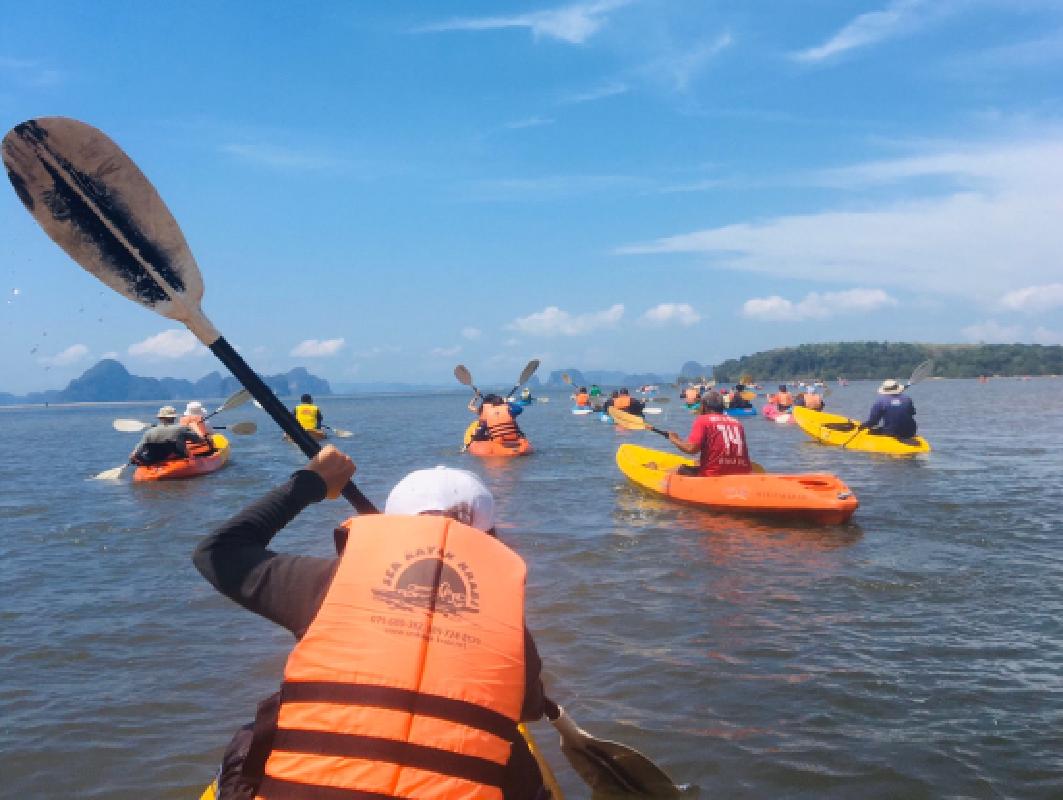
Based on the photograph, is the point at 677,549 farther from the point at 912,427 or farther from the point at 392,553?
the point at 912,427

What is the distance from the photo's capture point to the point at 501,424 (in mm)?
21250

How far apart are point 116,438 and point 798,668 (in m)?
40.6

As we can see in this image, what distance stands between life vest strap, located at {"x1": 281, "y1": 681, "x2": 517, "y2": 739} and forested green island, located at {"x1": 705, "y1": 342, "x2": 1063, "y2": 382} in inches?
5139

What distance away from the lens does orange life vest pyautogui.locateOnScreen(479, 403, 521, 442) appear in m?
21.2

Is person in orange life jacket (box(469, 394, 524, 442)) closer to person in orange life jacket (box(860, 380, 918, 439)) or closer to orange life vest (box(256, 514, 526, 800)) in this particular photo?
person in orange life jacket (box(860, 380, 918, 439))

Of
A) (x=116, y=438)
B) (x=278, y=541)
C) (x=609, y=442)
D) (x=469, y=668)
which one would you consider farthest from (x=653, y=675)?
(x=116, y=438)

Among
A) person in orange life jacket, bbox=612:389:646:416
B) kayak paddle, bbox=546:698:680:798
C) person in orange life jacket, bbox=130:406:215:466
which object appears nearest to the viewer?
kayak paddle, bbox=546:698:680:798

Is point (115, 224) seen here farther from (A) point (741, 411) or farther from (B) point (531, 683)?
(A) point (741, 411)

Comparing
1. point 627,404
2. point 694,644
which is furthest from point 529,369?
point 694,644

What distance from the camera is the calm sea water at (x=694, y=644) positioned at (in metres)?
4.63

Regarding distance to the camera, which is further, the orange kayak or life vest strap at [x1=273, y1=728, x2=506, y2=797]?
the orange kayak

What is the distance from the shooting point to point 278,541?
1087 centimetres

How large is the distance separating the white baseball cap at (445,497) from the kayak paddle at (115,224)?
0.68 m

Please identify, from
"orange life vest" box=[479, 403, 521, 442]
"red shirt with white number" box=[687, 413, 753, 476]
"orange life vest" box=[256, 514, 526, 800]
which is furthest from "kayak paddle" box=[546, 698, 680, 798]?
"orange life vest" box=[479, 403, 521, 442]
